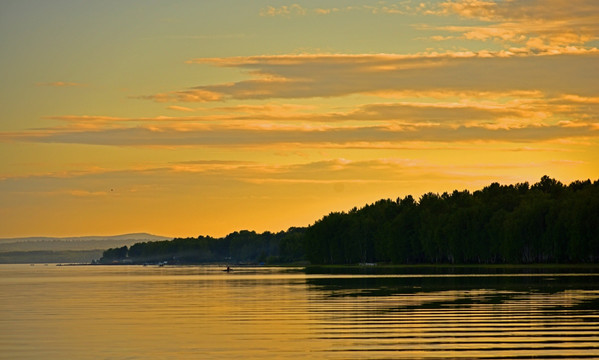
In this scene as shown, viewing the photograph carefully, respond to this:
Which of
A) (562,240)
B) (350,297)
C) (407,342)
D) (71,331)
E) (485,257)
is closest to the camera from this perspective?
(407,342)

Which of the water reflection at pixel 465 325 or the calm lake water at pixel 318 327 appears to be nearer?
the water reflection at pixel 465 325

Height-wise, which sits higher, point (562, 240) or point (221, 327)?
point (562, 240)

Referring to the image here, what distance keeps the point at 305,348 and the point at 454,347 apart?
4818 millimetres

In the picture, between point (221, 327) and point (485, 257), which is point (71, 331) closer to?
point (221, 327)

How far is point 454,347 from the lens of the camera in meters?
33.0

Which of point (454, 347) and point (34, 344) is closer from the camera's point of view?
point (454, 347)

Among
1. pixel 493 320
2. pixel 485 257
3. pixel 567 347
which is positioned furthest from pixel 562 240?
pixel 567 347

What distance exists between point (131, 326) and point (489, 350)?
58.2 feet

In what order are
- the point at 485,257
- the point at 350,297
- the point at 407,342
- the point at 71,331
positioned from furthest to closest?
the point at 485,257 → the point at 350,297 → the point at 71,331 → the point at 407,342

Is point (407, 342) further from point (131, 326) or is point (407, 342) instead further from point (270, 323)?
point (131, 326)

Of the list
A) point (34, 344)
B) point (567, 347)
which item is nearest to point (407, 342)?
point (567, 347)

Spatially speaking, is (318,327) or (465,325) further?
(318,327)

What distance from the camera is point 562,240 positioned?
150000mm

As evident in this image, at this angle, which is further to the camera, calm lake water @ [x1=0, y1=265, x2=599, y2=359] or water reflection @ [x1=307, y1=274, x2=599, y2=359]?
calm lake water @ [x1=0, y1=265, x2=599, y2=359]
